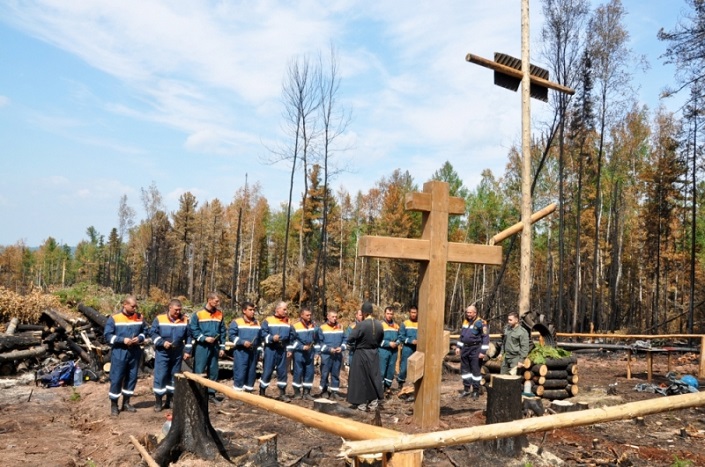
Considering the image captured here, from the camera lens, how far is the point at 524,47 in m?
10.7

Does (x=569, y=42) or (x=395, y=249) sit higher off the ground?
(x=569, y=42)

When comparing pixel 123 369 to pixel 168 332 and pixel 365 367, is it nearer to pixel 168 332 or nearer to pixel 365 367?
pixel 168 332

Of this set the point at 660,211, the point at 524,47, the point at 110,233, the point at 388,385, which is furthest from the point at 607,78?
the point at 110,233

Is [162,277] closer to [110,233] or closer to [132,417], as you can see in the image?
[110,233]

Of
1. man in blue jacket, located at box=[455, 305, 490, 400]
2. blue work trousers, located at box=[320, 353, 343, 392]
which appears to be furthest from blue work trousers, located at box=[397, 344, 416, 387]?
blue work trousers, located at box=[320, 353, 343, 392]

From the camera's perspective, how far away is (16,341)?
1411 cm

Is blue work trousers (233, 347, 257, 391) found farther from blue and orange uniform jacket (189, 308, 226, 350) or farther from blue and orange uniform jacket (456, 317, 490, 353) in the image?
blue and orange uniform jacket (456, 317, 490, 353)

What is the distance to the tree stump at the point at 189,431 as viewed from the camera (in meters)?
5.84

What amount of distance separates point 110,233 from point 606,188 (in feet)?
204

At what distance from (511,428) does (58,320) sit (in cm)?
1635

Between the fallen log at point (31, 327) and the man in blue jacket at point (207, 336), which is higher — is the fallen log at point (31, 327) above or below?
below

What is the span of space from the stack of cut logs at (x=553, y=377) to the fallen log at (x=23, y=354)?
487 inches

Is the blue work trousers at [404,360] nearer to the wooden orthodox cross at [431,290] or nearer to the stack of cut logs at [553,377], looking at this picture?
the stack of cut logs at [553,377]

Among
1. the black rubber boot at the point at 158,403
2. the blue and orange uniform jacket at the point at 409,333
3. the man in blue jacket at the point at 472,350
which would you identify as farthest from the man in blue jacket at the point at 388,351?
→ the black rubber boot at the point at 158,403
